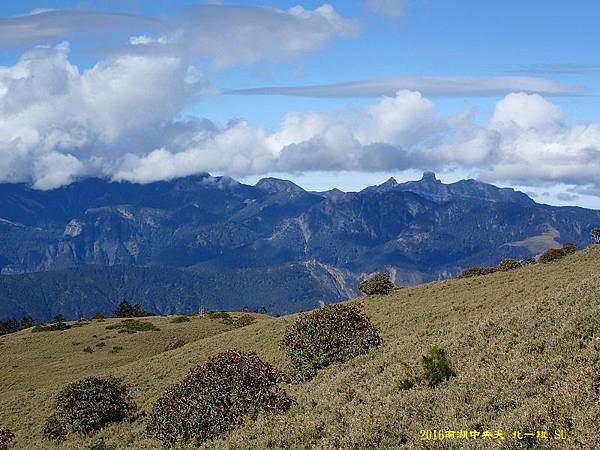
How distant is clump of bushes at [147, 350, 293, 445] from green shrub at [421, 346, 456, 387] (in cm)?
440

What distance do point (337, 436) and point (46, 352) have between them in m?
55.0

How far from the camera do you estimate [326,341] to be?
24.2 m

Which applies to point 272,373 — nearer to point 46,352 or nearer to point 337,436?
point 337,436

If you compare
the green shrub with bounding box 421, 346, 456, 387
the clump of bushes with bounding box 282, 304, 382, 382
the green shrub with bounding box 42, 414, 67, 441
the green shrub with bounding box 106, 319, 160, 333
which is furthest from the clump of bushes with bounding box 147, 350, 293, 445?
the green shrub with bounding box 106, 319, 160, 333

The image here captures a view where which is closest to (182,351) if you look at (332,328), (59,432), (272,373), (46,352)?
(46,352)

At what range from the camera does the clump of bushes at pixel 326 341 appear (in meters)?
23.7

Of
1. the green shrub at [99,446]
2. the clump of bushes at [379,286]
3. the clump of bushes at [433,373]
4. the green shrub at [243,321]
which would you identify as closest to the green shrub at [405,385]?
the clump of bushes at [433,373]

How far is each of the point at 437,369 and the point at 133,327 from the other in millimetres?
60500

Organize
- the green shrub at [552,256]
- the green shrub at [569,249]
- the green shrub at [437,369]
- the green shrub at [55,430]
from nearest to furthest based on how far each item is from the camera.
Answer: the green shrub at [437,369], the green shrub at [55,430], the green shrub at [552,256], the green shrub at [569,249]

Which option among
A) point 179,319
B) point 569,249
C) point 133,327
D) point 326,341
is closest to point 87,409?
point 326,341

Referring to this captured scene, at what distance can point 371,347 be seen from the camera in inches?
963

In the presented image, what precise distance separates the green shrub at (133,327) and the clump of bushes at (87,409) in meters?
42.6

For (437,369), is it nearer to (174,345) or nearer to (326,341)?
(326,341)

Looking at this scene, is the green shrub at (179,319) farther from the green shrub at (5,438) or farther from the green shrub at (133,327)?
the green shrub at (5,438)
